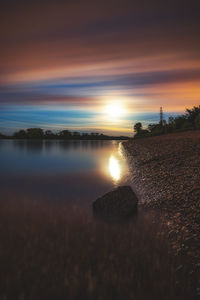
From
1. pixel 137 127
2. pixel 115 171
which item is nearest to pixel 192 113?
pixel 115 171

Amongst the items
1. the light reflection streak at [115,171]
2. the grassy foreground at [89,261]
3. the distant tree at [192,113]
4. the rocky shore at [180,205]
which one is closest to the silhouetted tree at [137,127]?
the distant tree at [192,113]

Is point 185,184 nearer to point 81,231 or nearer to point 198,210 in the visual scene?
point 198,210

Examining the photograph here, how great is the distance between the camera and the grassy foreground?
482 centimetres

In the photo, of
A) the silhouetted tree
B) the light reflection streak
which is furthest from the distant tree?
the silhouetted tree

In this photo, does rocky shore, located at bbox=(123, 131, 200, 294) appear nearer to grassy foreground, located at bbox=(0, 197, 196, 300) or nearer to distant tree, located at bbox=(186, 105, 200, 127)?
grassy foreground, located at bbox=(0, 197, 196, 300)

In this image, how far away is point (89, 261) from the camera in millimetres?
5891

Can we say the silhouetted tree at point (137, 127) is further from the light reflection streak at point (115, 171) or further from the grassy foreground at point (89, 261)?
the grassy foreground at point (89, 261)

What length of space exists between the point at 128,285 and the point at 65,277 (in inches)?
62.2

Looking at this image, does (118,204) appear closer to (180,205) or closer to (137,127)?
(180,205)

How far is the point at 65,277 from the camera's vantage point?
17.2 ft

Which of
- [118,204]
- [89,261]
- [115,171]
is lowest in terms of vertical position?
[115,171]

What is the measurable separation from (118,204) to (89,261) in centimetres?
374

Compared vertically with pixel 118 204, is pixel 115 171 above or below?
below

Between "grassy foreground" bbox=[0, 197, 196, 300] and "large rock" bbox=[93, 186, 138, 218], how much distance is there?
56cm
